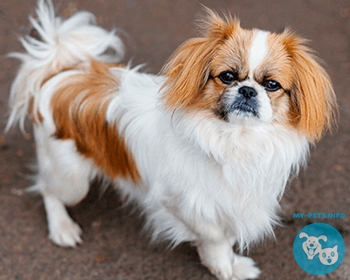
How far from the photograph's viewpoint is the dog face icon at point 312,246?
3.15 metres

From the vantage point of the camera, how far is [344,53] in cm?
443

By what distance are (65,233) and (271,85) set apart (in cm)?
178

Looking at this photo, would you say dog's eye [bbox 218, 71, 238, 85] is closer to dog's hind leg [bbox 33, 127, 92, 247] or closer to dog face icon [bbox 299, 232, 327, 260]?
dog's hind leg [bbox 33, 127, 92, 247]


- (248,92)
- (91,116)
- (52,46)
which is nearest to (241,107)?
(248,92)

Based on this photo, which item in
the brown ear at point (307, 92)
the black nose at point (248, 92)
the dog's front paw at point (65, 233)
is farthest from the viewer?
the dog's front paw at point (65, 233)

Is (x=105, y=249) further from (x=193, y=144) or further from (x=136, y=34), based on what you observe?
(x=136, y=34)

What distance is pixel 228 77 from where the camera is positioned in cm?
227

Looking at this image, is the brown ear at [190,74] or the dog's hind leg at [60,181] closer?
the brown ear at [190,74]

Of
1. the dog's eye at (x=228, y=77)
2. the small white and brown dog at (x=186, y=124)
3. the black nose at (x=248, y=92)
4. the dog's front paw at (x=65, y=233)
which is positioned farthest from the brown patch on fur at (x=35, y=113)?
the black nose at (x=248, y=92)

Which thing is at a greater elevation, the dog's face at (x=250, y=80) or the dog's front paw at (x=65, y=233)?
the dog's face at (x=250, y=80)

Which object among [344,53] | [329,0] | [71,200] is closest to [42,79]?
[71,200]

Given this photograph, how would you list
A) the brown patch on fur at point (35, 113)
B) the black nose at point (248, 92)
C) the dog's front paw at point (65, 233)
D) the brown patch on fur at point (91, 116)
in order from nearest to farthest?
1. the black nose at point (248, 92)
2. the brown patch on fur at point (91, 116)
3. the brown patch on fur at point (35, 113)
4. the dog's front paw at point (65, 233)

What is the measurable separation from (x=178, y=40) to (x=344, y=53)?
144 centimetres

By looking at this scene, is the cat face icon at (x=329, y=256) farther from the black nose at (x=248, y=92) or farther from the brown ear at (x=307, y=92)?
the black nose at (x=248, y=92)
